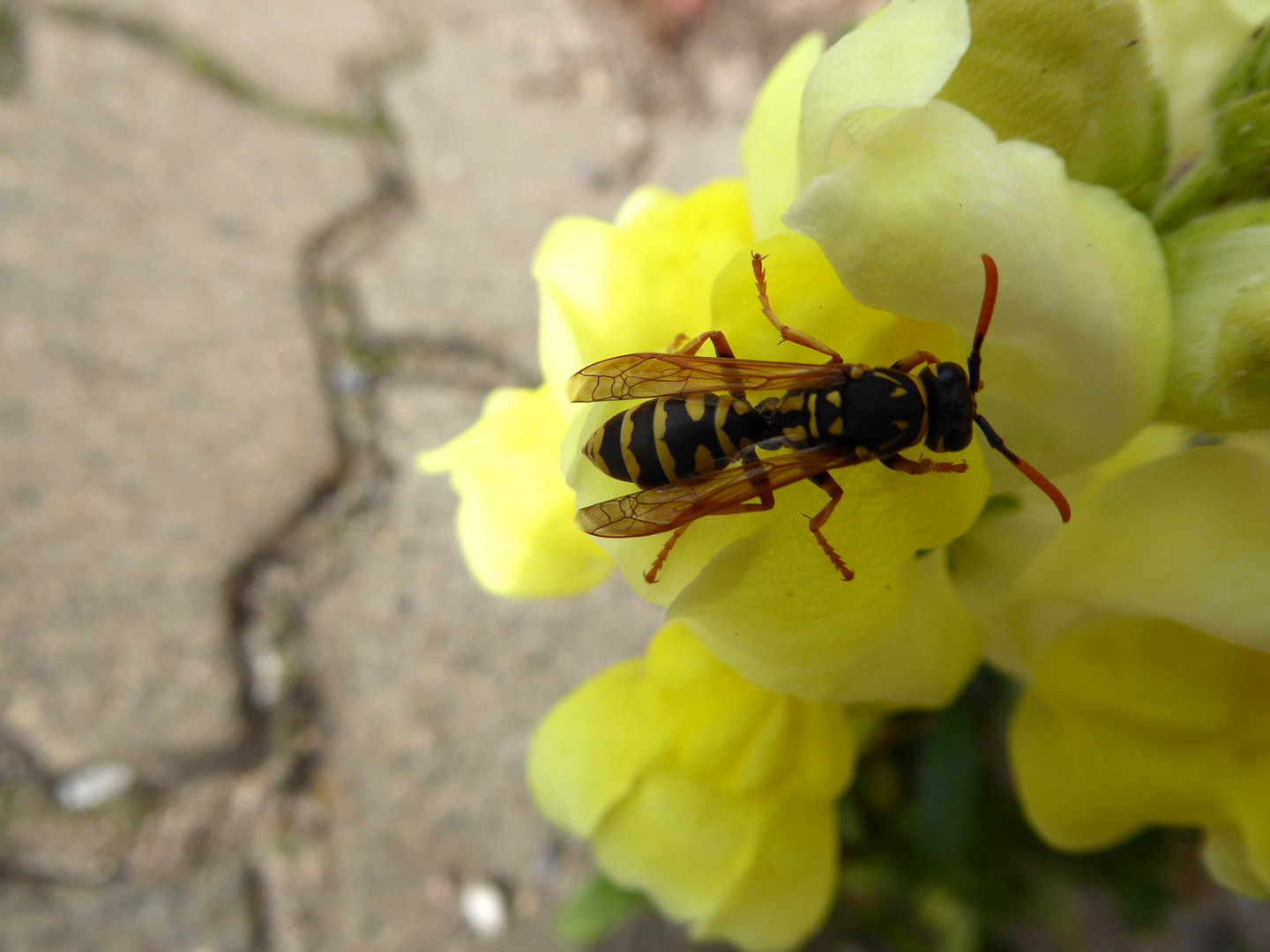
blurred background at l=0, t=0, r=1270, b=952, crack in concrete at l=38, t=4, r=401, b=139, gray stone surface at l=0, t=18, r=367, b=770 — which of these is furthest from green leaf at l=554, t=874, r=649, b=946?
crack in concrete at l=38, t=4, r=401, b=139

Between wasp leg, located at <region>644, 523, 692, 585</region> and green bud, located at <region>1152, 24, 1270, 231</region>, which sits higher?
green bud, located at <region>1152, 24, 1270, 231</region>

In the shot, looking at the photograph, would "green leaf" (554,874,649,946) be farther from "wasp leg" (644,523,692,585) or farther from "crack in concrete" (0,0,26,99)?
"crack in concrete" (0,0,26,99)

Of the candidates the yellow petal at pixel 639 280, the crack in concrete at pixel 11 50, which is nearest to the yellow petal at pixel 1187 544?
the yellow petal at pixel 639 280

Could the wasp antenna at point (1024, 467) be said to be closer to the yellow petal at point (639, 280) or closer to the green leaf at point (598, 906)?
the yellow petal at point (639, 280)

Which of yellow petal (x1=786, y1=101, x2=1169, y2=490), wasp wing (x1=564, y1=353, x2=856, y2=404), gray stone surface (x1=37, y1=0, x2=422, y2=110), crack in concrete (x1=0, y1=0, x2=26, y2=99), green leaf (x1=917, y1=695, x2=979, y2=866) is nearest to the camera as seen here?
yellow petal (x1=786, y1=101, x2=1169, y2=490)

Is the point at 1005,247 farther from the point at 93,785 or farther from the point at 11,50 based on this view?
the point at 11,50
